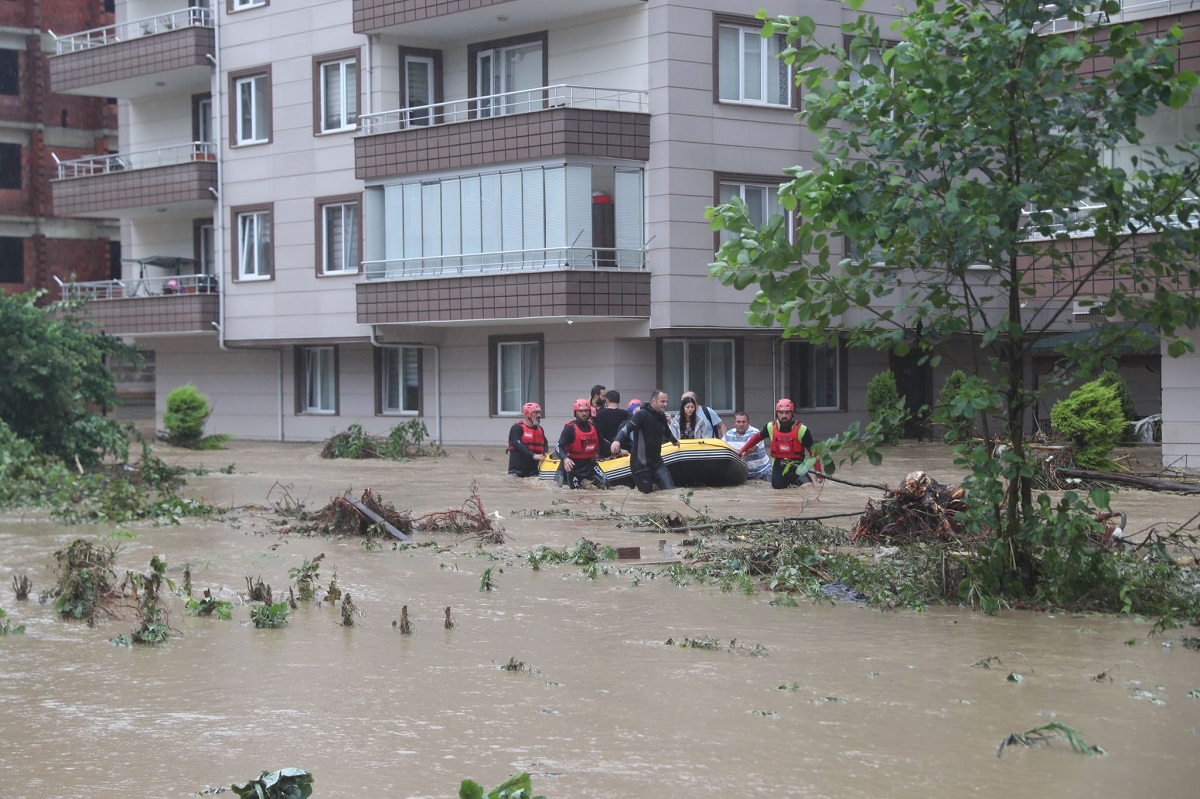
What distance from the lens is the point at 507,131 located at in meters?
27.8

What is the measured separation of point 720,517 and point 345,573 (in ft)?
16.7

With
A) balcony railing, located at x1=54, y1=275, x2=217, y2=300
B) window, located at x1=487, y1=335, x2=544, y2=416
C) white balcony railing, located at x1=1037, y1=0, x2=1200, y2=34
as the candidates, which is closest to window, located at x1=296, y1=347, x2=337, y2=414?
balcony railing, located at x1=54, y1=275, x2=217, y2=300

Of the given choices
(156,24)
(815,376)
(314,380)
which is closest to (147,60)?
(156,24)

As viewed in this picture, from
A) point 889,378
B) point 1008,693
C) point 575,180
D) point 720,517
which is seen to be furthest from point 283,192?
point 1008,693

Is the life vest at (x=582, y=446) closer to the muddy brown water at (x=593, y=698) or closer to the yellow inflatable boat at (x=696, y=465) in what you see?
the yellow inflatable boat at (x=696, y=465)

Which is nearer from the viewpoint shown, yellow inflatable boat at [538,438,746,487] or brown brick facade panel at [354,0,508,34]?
yellow inflatable boat at [538,438,746,487]

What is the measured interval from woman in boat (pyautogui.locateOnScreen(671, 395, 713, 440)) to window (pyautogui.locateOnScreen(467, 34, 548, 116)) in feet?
29.6

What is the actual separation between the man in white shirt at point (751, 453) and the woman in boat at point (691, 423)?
40cm

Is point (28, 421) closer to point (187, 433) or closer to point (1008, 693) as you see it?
point (187, 433)

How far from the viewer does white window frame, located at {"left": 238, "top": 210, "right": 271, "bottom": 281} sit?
33.6m

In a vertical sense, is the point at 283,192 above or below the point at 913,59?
above

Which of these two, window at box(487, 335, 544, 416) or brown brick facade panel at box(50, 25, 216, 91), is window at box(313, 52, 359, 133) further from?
window at box(487, 335, 544, 416)

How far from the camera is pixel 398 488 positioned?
2252 centimetres

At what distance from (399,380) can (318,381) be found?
287 centimetres
